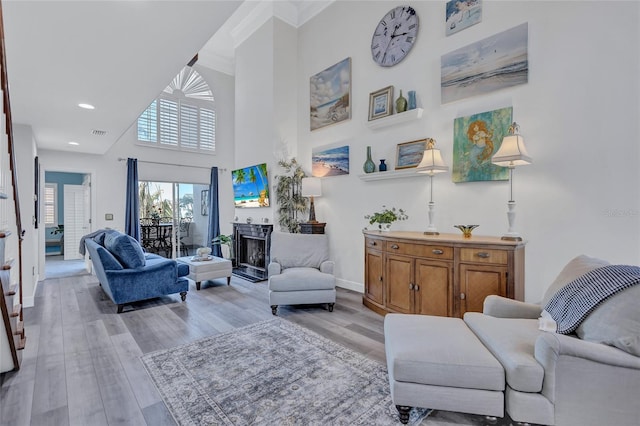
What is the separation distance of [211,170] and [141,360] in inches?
229

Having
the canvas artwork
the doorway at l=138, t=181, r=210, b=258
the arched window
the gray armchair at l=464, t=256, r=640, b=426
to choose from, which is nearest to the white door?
the doorway at l=138, t=181, r=210, b=258

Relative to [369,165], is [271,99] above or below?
above

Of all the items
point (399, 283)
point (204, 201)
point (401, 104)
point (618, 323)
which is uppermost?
point (401, 104)

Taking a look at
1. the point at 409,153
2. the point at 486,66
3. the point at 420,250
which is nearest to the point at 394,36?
the point at 486,66

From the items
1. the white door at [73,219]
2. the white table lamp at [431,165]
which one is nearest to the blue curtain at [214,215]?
the white door at [73,219]

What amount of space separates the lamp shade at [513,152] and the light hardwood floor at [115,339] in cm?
206

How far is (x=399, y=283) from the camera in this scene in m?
→ 3.38

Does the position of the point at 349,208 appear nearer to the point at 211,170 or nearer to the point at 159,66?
the point at 159,66

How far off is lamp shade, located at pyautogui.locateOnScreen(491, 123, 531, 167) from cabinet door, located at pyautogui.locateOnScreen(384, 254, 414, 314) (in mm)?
1316

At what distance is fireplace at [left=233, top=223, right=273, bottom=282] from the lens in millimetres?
5457

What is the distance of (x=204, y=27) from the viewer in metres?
2.08

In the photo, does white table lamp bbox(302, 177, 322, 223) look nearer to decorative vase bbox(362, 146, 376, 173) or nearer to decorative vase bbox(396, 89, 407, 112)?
decorative vase bbox(362, 146, 376, 173)

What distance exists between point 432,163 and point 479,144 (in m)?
0.53

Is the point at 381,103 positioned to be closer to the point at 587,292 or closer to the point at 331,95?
the point at 331,95
